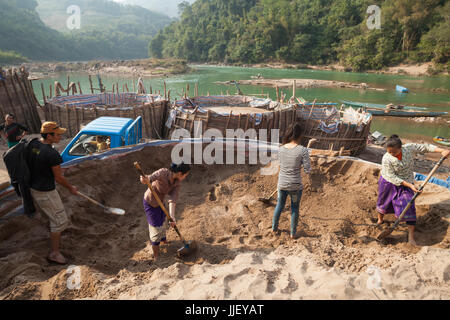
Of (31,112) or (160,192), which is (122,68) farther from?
(160,192)

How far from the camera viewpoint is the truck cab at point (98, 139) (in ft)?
17.2

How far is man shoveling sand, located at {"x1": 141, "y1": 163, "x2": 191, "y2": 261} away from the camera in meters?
3.04

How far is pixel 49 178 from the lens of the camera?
3.05 meters

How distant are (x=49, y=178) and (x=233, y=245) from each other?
2.26 metres

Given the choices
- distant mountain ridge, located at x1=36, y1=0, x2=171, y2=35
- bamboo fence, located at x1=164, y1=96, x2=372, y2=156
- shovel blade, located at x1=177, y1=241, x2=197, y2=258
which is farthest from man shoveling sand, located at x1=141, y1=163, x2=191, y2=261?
distant mountain ridge, located at x1=36, y1=0, x2=171, y2=35

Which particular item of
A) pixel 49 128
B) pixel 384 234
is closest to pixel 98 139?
pixel 49 128

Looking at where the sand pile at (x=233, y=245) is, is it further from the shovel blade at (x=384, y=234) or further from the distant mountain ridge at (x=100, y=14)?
the distant mountain ridge at (x=100, y=14)

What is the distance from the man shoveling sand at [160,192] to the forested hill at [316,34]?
44754mm

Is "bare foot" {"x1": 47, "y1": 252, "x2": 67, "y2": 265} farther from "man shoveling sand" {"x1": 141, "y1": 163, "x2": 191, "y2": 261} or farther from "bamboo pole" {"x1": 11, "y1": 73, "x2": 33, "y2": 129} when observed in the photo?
"bamboo pole" {"x1": 11, "y1": 73, "x2": 33, "y2": 129}

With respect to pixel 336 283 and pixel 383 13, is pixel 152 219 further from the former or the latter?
pixel 383 13

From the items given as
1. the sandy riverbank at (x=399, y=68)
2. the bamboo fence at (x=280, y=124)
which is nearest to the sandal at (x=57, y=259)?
the bamboo fence at (x=280, y=124)
